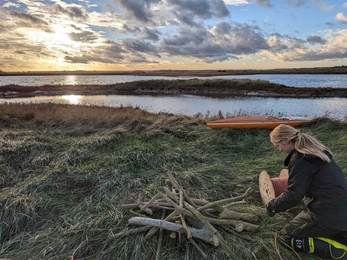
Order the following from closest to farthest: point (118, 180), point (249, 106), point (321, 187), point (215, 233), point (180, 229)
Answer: point (321, 187), point (215, 233), point (180, 229), point (118, 180), point (249, 106)

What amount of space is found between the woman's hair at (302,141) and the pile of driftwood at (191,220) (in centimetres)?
114

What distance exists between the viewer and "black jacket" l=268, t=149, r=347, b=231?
259cm

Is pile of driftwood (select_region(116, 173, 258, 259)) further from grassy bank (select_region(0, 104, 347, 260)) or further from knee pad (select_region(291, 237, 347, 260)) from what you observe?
knee pad (select_region(291, 237, 347, 260))

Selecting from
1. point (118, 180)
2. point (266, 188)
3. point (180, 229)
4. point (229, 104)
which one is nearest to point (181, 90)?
point (229, 104)

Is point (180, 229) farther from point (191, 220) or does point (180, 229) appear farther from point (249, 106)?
point (249, 106)

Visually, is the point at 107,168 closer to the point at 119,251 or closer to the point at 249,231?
the point at 119,251

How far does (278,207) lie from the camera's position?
2861mm

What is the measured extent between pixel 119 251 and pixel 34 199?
5.75 feet

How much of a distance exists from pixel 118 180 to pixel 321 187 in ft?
10.4

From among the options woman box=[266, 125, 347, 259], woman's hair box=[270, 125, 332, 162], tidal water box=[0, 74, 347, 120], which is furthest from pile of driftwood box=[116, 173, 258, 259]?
tidal water box=[0, 74, 347, 120]

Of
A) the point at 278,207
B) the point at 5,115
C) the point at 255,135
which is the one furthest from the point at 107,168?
the point at 5,115

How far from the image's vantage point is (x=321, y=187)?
2631 millimetres

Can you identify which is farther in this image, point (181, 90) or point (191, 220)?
point (181, 90)

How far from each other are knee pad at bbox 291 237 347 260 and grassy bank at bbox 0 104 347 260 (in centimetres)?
14
